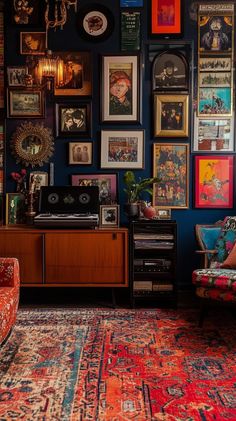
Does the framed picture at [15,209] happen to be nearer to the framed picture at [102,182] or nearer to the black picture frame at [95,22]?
the framed picture at [102,182]

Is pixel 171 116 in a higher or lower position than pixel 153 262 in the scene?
higher

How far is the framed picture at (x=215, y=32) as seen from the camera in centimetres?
490

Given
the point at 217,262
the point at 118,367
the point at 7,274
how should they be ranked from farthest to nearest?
the point at 217,262
the point at 7,274
the point at 118,367

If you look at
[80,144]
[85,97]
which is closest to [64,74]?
[85,97]

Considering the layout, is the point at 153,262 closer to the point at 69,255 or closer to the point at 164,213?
the point at 164,213

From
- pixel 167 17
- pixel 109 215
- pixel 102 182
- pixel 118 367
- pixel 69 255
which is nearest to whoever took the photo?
pixel 118 367

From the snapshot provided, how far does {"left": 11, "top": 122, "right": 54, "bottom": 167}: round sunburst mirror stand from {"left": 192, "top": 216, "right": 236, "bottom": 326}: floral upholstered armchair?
6.11 feet

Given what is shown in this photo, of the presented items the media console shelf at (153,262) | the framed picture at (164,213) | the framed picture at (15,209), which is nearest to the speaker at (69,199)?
the framed picture at (15,209)

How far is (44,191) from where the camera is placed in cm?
A: 483

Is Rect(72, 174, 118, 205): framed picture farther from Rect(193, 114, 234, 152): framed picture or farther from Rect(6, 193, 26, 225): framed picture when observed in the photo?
Rect(193, 114, 234, 152): framed picture

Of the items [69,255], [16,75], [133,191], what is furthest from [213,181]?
[16,75]

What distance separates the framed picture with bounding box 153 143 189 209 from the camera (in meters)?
4.97

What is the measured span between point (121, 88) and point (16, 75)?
116 centimetres

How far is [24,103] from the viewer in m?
4.95
